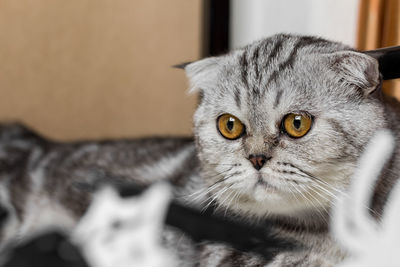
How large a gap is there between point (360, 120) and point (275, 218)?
0.66 ft

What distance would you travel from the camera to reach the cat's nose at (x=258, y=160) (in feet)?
2.09

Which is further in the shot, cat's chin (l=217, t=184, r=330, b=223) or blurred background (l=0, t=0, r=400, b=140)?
blurred background (l=0, t=0, r=400, b=140)

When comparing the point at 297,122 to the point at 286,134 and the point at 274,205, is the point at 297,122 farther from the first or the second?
the point at 274,205

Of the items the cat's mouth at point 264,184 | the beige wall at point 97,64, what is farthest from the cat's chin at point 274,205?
the beige wall at point 97,64

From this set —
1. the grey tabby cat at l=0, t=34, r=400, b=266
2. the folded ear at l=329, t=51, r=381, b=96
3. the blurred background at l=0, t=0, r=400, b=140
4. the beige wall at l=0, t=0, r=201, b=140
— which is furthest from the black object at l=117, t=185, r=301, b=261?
the beige wall at l=0, t=0, r=201, b=140

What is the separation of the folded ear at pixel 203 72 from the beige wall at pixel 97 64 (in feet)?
2.42

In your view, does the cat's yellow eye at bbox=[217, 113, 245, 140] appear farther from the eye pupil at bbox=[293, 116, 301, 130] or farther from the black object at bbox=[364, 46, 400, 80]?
the black object at bbox=[364, 46, 400, 80]

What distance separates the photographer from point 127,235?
562 millimetres

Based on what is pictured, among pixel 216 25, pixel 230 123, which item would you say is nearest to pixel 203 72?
pixel 230 123

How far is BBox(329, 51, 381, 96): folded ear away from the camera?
60 cm

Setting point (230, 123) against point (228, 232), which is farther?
point (230, 123)

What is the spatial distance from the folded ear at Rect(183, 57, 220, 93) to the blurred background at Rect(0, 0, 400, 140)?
0.50m

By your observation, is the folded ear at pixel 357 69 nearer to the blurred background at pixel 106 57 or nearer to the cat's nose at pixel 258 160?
the cat's nose at pixel 258 160

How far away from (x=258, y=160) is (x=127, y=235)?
222 millimetres
